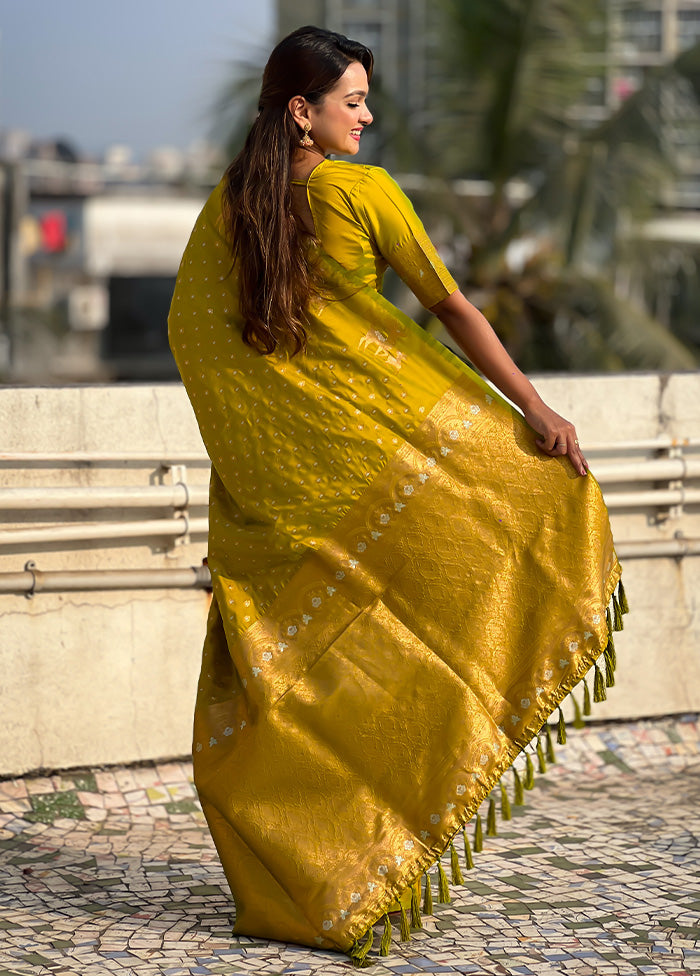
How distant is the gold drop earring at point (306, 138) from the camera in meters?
2.70

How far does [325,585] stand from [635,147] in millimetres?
10434

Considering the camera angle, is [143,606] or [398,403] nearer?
[398,403]

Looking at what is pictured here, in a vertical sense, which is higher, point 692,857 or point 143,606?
point 143,606

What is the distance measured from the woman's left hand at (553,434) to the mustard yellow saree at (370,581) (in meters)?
0.02

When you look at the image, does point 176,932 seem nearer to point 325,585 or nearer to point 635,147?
point 325,585

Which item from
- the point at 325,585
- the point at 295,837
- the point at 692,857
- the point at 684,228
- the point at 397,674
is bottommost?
the point at 692,857

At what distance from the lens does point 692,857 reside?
3.33 meters

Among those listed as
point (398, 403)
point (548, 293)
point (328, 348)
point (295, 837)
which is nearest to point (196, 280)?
point (328, 348)

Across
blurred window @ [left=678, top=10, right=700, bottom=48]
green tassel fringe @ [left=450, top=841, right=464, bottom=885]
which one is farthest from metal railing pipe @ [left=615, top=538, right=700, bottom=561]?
blurred window @ [left=678, top=10, right=700, bottom=48]

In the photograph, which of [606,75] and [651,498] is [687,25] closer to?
[606,75]

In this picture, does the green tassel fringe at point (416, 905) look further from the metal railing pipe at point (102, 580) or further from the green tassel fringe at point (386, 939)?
the metal railing pipe at point (102, 580)

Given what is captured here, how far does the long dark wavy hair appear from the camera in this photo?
2.64 meters

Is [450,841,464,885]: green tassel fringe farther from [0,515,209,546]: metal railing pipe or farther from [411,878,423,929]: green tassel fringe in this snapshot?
[0,515,209,546]: metal railing pipe

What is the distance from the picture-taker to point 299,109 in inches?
106
